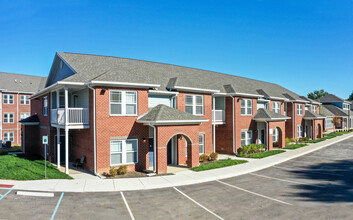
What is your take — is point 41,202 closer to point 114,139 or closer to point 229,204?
point 114,139

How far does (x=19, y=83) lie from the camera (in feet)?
121

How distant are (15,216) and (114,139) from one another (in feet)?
23.9

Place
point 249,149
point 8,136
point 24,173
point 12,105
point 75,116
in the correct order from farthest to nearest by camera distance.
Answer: point 12,105 → point 8,136 → point 249,149 → point 75,116 → point 24,173

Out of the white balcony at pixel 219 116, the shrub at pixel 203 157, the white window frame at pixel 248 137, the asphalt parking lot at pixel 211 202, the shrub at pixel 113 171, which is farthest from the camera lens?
the white window frame at pixel 248 137

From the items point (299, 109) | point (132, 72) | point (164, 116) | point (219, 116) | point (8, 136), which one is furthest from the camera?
point (299, 109)

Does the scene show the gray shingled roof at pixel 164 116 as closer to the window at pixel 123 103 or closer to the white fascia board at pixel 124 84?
the window at pixel 123 103

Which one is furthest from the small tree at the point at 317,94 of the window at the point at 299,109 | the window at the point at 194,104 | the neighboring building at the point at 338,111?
the window at the point at 194,104

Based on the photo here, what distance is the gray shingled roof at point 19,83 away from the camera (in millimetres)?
35150

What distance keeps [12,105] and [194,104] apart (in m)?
30.0

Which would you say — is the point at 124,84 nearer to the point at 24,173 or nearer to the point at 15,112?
the point at 24,173

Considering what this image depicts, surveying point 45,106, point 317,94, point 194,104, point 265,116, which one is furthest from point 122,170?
point 317,94

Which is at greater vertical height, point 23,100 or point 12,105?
point 23,100

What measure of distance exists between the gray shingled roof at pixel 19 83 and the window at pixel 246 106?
28.2 meters

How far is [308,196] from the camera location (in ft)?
36.1
